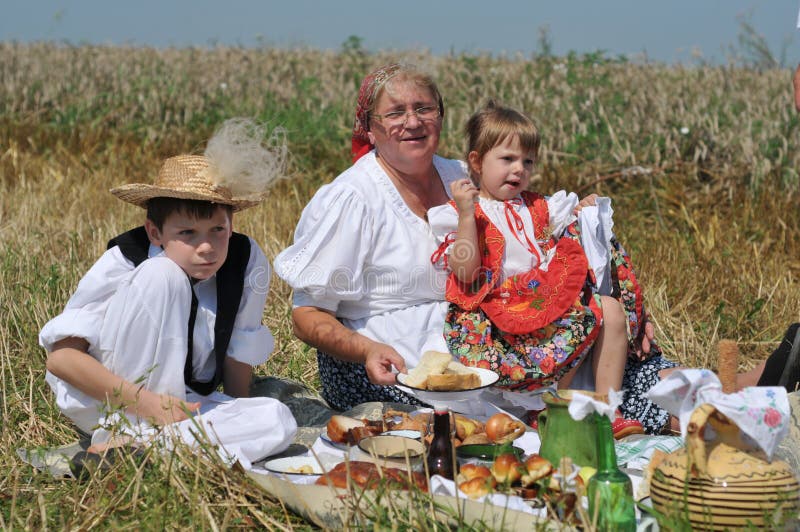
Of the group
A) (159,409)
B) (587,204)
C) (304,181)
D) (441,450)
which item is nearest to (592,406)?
(441,450)

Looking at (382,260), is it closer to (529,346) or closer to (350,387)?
(350,387)

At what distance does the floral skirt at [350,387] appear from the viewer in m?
4.57

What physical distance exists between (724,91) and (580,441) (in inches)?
395

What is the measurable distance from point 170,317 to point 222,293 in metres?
0.34

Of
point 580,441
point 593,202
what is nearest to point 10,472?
point 580,441

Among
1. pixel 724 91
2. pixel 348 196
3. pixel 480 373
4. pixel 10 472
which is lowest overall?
pixel 10 472

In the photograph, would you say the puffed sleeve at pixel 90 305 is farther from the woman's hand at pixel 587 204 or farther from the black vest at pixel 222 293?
the woman's hand at pixel 587 204

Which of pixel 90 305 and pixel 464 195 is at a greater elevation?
pixel 464 195

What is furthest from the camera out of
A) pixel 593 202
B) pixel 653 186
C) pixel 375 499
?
pixel 653 186

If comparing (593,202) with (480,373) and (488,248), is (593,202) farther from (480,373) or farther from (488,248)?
(480,373)

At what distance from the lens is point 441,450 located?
131 inches

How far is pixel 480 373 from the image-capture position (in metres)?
3.81

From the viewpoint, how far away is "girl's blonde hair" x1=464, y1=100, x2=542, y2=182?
4.51 metres

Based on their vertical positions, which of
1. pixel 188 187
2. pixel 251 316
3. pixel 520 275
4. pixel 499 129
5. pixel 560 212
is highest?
pixel 499 129
